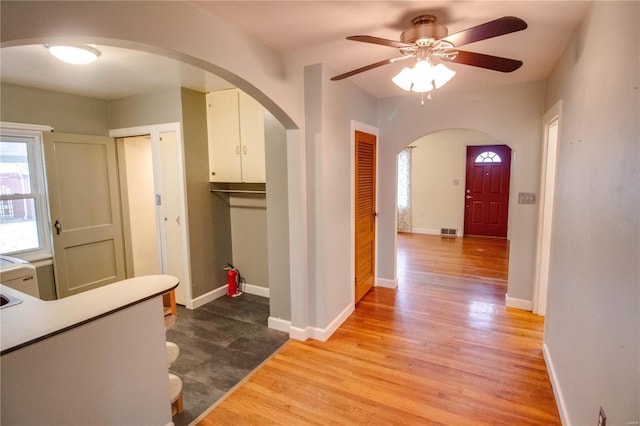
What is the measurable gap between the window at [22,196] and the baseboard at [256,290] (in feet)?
7.28

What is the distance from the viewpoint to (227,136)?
3.64 meters

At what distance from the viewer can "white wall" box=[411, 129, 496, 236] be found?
7.17m

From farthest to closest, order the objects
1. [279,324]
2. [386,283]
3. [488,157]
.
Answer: [488,157]
[386,283]
[279,324]

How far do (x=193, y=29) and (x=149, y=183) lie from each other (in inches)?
124

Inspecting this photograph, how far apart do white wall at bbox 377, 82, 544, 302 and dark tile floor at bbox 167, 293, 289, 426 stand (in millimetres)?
2450

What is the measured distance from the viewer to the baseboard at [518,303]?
3.45m

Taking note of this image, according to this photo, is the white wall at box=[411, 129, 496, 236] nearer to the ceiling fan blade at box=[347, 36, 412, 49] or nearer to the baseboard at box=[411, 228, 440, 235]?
the baseboard at box=[411, 228, 440, 235]

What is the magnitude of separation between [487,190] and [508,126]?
3.97m

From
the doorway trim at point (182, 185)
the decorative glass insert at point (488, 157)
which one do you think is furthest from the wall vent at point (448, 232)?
the doorway trim at point (182, 185)

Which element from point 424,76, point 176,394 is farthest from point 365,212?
point 176,394

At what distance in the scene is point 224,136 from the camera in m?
3.66

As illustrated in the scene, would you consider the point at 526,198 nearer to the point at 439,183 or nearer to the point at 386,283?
the point at 386,283

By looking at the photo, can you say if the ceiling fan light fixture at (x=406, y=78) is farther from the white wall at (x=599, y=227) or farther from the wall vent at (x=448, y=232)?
the wall vent at (x=448, y=232)

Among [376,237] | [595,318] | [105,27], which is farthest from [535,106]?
[105,27]
